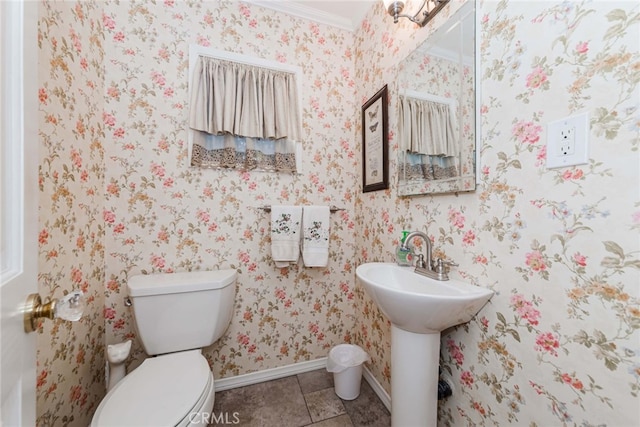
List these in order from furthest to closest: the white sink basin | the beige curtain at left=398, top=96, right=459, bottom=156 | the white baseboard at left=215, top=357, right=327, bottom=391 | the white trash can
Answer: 1. the white baseboard at left=215, top=357, right=327, bottom=391
2. the white trash can
3. the beige curtain at left=398, top=96, right=459, bottom=156
4. the white sink basin

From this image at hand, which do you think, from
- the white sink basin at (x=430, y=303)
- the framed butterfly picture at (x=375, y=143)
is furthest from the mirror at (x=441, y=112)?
the white sink basin at (x=430, y=303)

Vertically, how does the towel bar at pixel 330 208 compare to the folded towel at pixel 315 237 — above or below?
above

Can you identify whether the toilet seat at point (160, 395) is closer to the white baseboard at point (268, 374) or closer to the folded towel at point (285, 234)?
the white baseboard at point (268, 374)

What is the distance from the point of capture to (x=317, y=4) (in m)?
1.58

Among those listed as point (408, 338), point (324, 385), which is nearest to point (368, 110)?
point (408, 338)

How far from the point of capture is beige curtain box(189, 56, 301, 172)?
1.42 m

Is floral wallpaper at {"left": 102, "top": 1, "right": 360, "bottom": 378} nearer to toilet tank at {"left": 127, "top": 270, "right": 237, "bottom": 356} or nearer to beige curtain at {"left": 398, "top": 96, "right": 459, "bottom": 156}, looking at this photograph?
toilet tank at {"left": 127, "top": 270, "right": 237, "bottom": 356}

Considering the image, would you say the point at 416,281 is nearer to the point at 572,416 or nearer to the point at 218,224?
the point at 572,416

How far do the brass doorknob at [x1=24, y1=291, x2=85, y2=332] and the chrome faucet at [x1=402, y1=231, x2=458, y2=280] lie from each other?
1.03 meters

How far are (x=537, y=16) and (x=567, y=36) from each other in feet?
0.40

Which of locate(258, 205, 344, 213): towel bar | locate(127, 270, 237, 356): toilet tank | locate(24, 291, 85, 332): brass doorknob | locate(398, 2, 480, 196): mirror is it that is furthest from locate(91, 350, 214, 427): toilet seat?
locate(398, 2, 480, 196): mirror

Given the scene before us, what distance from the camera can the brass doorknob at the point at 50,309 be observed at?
0.43 meters

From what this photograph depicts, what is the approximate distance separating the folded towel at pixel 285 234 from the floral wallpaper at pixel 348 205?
10cm

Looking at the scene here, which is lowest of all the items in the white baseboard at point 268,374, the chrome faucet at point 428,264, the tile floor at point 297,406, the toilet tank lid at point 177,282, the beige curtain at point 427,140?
the tile floor at point 297,406
